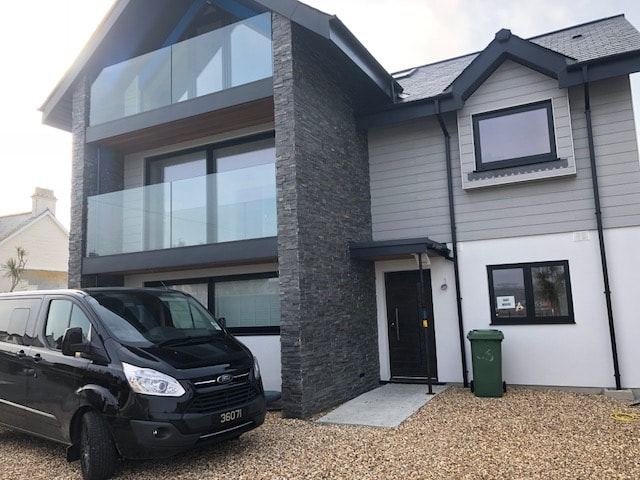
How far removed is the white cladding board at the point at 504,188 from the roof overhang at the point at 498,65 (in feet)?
1.63

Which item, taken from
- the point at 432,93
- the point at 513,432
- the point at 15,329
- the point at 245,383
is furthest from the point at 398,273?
the point at 15,329

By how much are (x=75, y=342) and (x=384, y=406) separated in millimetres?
4860

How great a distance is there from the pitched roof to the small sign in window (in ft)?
13.6

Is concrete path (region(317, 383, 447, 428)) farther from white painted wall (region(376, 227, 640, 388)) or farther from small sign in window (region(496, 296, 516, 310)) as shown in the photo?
small sign in window (region(496, 296, 516, 310))

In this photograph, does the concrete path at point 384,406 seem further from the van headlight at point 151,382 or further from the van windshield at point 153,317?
the van headlight at point 151,382

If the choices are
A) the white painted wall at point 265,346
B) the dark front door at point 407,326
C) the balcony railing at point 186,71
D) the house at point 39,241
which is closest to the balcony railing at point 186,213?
the white painted wall at point 265,346

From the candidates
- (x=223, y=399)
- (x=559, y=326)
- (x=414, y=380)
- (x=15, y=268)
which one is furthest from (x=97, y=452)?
(x=15, y=268)

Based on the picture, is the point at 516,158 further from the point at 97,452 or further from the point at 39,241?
the point at 39,241

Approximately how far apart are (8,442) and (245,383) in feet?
12.0

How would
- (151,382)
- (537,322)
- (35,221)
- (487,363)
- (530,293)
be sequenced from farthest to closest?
(35,221)
(530,293)
(537,322)
(487,363)
(151,382)

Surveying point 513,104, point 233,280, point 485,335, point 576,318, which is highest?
point 513,104

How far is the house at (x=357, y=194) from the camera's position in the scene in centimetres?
823

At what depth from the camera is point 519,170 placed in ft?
29.9

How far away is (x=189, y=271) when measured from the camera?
1047 cm
